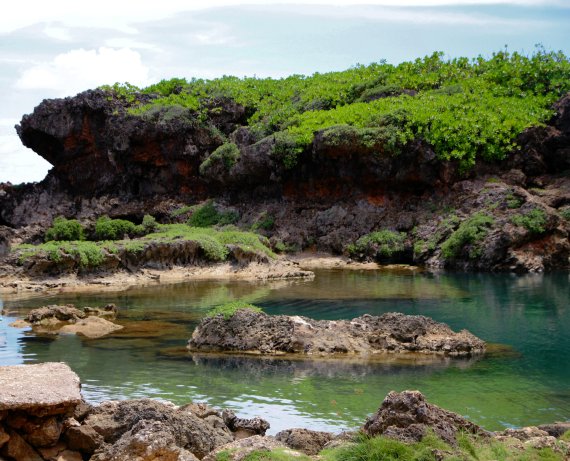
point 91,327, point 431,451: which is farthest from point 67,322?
point 431,451

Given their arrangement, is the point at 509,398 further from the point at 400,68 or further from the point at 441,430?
the point at 400,68

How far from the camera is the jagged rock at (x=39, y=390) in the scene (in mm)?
9190

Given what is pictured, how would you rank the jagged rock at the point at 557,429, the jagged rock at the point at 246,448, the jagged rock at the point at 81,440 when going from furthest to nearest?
the jagged rock at the point at 557,429 → the jagged rock at the point at 81,440 → the jagged rock at the point at 246,448

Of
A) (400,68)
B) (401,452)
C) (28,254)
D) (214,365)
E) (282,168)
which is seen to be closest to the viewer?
(401,452)

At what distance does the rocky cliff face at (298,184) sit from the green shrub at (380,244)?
0.36 metres

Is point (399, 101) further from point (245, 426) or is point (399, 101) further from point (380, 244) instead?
point (245, 426)

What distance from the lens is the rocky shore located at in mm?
8859

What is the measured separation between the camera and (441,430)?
30.1 feet

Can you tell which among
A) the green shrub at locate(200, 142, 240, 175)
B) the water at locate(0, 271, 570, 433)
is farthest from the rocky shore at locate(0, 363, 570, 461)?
the green shrub at locate(200, 142, 240, 175)

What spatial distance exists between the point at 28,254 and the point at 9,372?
962 inches

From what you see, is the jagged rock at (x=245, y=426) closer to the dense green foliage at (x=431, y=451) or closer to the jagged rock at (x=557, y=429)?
the dense green foliage at (x=431, y=451)

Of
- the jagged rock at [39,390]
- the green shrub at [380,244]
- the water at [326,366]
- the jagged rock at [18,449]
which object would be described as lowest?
the water at [326,366]

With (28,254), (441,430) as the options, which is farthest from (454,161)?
(441,430)

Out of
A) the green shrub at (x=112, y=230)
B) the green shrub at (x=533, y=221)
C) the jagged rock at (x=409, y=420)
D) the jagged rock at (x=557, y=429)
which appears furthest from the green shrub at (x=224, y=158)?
the jagged rock at (x=409, y=420)
